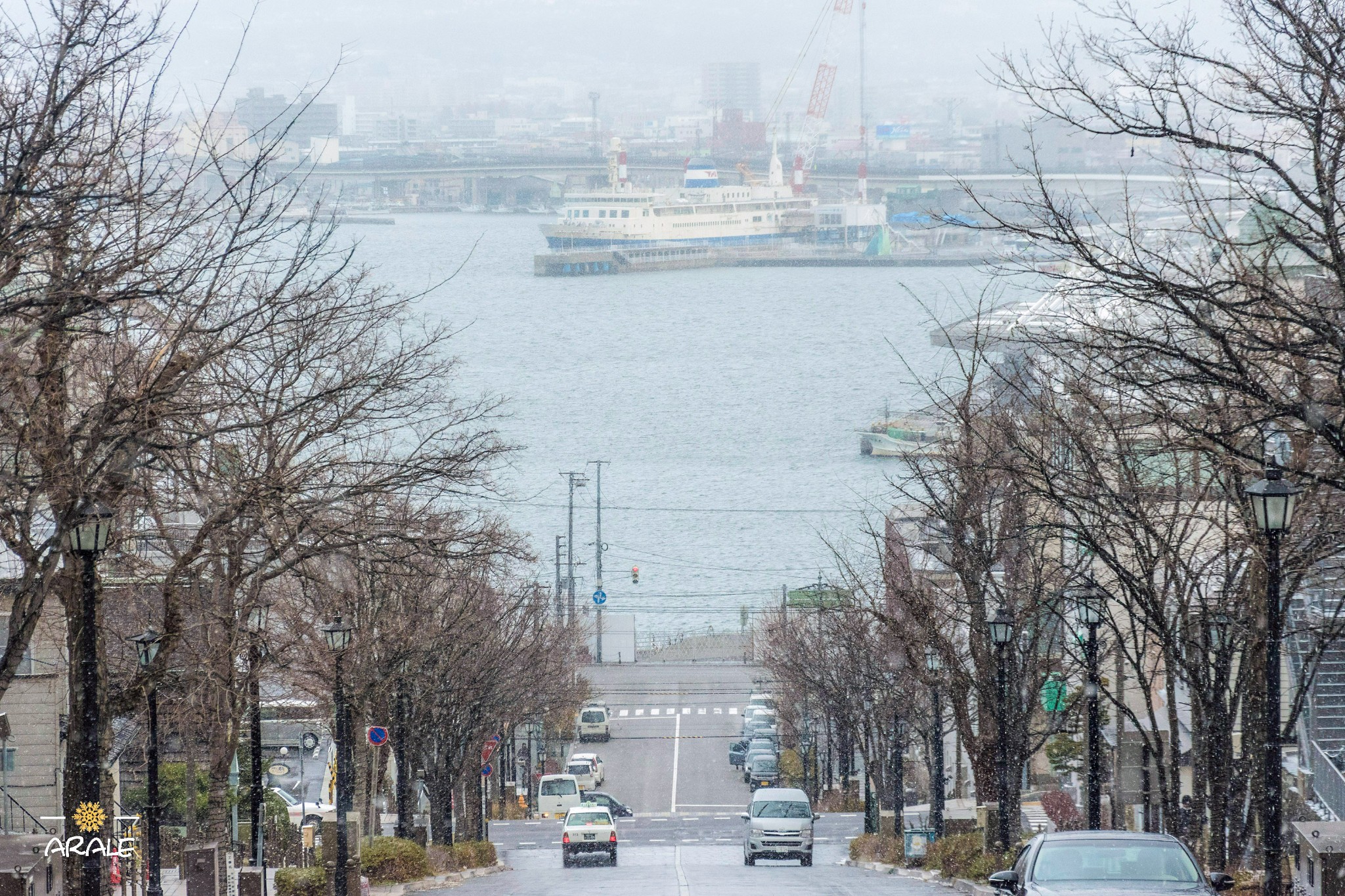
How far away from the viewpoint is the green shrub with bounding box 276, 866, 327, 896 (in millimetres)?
19891

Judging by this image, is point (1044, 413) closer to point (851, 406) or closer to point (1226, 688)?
point (1226, 688)

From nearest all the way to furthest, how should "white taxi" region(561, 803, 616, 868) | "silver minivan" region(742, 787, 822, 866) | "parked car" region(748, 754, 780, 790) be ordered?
1. "silver minivan" region(742, 787, 822, 866)
2. "white taxi" region(561, 803, 616, 868)
3. "parked car" region(748, 754, 780, 790)

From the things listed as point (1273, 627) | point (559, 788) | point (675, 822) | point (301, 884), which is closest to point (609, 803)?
point (675, 822)

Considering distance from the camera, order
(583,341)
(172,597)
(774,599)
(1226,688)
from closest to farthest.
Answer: (172,597), (1226,688), (774,599), (583,341)

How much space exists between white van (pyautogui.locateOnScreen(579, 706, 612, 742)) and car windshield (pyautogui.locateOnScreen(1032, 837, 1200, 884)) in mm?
58815

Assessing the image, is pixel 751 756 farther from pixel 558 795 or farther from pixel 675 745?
pixel 675 745

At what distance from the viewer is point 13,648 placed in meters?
12.6

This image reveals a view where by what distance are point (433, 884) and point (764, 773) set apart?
108ft

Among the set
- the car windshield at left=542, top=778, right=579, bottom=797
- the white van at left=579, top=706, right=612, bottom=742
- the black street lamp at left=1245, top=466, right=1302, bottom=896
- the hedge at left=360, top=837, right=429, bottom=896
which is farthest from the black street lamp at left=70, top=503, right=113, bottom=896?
the white van at left=579, top=706, right=612, bottom=742

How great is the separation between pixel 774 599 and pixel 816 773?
23866 millimetres

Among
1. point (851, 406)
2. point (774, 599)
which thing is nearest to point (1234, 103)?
point (774, 599)

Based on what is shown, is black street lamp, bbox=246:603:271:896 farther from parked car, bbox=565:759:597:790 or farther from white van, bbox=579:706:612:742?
white van, bbox=579:706:612:742

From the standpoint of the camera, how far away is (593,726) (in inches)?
2726

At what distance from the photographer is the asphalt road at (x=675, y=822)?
23.3 meters
